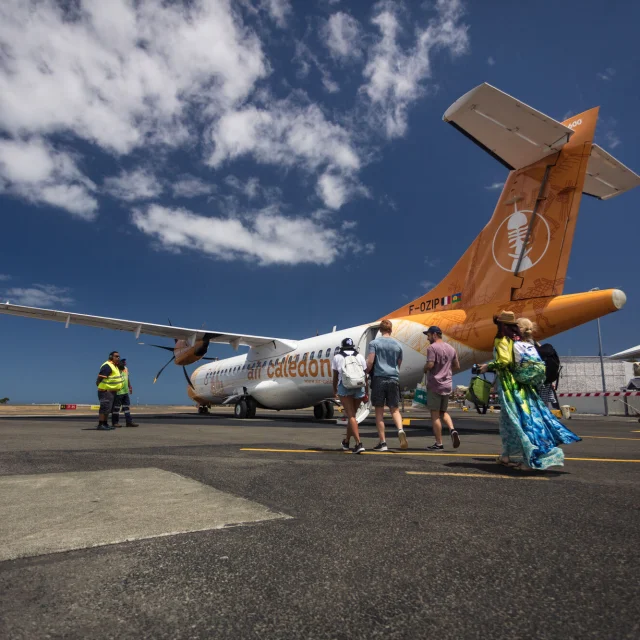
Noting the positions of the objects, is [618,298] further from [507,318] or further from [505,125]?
[507,318]

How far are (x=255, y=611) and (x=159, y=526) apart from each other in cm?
124

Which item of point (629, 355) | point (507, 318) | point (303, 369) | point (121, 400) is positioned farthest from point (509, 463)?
point (629, 355)

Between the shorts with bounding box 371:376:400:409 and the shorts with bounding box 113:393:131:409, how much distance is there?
7954 mm

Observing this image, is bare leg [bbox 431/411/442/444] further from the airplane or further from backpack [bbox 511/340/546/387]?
the airplane

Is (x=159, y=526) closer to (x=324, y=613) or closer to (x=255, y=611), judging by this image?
(x=255, y=611)

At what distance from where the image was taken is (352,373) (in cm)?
704

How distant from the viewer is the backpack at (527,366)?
16.8ft

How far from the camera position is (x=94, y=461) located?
5301 mm

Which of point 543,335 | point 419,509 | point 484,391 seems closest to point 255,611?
point 419,509

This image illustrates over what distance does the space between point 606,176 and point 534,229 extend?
3.22 metres

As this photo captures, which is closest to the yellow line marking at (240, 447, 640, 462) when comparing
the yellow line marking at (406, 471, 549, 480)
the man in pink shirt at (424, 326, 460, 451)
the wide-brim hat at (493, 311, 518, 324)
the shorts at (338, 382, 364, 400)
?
the man in pink shirt at (424, 326, 460, 451)

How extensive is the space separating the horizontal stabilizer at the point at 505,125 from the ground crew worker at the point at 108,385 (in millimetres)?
10044

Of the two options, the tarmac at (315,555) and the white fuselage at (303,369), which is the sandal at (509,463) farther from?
the white fuselage at (303,369)

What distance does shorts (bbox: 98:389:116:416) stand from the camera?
1134 cm
